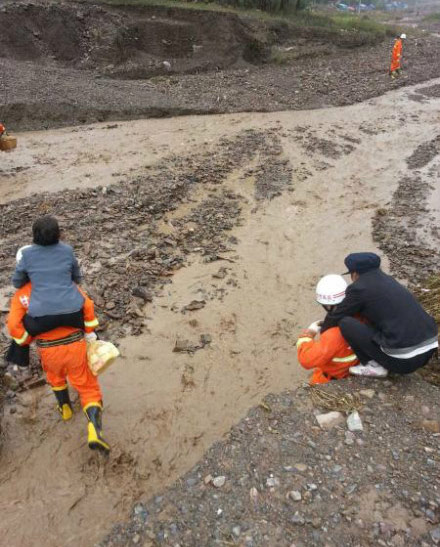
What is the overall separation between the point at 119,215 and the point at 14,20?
12374 millimetres

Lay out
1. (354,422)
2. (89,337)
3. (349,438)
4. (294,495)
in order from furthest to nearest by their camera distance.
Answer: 1. (89,337)
2. (354,422)
3. (349,438)
4. (294,495)

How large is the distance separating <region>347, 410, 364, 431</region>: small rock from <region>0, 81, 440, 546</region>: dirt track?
4.34 ft

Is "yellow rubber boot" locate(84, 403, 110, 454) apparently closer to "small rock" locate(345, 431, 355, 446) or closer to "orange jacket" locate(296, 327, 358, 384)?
"orange jacket" locate(296, 327, 358, 384)

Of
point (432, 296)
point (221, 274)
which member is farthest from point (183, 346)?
point (432, 296)

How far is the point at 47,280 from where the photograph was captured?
339cm

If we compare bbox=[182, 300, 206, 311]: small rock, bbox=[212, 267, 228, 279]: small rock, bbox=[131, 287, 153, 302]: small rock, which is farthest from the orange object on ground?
bbox=[131, 287, 153, 302]: small rock

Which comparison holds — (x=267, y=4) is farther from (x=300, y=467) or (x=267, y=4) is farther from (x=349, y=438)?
(x=300, y=467)

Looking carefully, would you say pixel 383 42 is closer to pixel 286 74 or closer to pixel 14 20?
pixel 286 74

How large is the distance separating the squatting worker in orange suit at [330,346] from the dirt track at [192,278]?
98cm

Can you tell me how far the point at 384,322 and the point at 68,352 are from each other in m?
2.48

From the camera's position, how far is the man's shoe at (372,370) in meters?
3.77

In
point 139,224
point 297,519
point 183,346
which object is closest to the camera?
point 297,519

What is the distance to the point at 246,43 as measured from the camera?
18.5 metres

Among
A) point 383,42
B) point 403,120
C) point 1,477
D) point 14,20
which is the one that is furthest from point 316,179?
point 383,42
